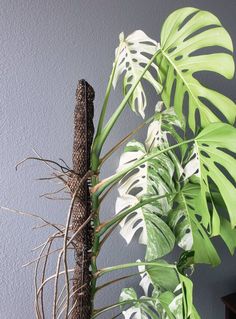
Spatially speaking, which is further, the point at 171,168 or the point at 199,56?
the point at 171,168

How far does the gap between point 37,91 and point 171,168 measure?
51 centimetres

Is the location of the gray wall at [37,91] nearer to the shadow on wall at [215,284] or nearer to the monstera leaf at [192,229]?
the monstera leaf at [192,229]

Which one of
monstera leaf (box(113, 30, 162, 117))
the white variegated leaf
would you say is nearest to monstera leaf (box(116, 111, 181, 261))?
the white variegated leaf

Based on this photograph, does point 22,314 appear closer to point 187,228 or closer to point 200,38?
point 187,228

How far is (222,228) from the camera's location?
1081 mm

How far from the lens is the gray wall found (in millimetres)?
1131

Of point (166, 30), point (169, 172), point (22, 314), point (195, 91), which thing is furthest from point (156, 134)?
point (22, 314)

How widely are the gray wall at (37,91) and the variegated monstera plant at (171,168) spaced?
6.5 inches

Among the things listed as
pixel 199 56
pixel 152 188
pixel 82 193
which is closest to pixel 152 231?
pixel 152 188

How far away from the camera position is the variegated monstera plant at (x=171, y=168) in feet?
2.81

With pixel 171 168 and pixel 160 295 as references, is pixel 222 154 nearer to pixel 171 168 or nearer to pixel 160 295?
pixel 171 168

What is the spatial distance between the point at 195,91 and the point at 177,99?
0.09m

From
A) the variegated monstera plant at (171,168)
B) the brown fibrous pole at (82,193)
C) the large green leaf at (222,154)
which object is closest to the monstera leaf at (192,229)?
the variegated monstera plant at (171,168)

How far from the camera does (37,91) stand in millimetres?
1163
